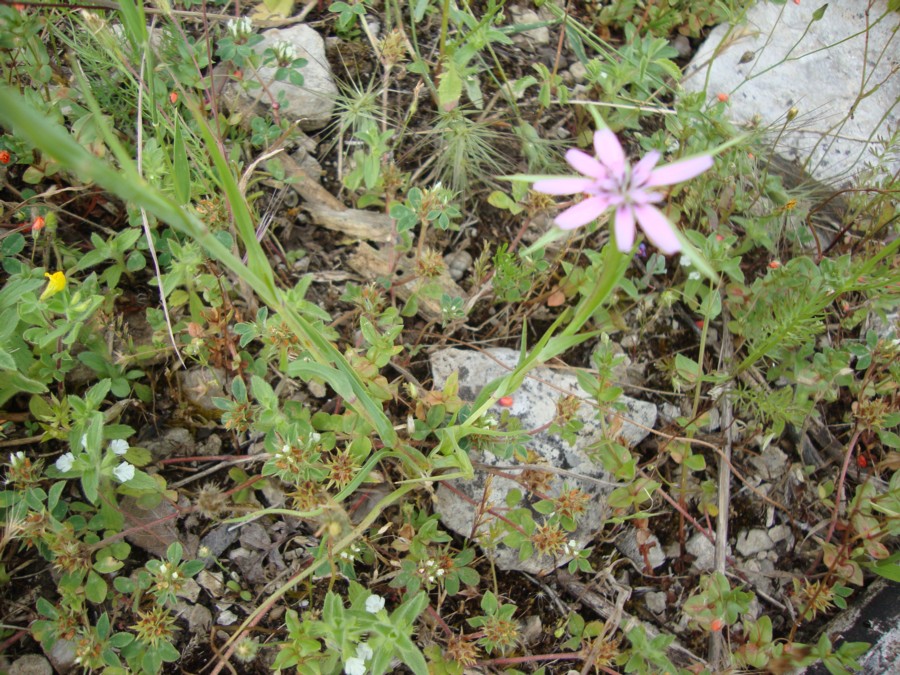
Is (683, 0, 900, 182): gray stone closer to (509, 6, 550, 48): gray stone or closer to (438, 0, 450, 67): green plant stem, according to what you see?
(509, 6, 550, 48): gray stone

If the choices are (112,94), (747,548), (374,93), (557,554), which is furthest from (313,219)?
(747,548)

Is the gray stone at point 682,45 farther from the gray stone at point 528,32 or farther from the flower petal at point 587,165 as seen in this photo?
the flower petal at point 587,165

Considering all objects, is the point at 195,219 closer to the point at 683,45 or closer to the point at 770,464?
the point at 770,464

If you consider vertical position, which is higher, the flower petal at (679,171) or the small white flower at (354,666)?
the flower petal at (679,171)

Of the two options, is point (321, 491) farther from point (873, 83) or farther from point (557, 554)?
point (873, 83)

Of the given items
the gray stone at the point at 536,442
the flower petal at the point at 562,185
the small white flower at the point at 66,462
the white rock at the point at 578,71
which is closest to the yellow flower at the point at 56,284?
the small white flower at the point at 66,462

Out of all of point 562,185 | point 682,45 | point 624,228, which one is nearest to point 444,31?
point 682,45
